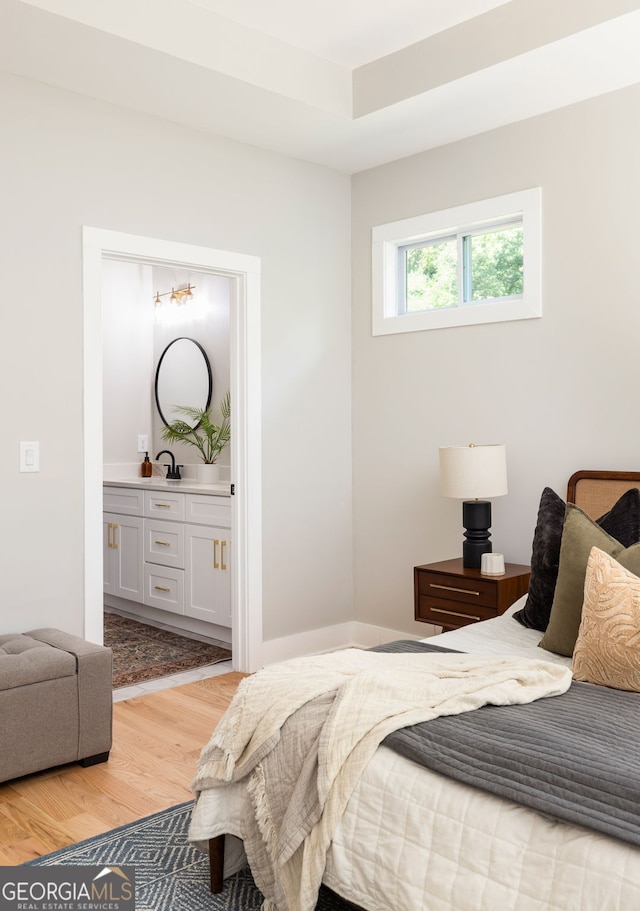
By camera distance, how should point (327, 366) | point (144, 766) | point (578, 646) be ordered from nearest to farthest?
point (578, 646)
point (144, 766)
point (327, 366)

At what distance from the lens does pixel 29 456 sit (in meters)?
3.30

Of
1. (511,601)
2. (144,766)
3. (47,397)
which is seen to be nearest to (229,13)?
(47,397)

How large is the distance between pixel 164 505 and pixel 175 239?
1.76 meters

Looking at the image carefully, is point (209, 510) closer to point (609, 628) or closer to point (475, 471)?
point (475, 471)

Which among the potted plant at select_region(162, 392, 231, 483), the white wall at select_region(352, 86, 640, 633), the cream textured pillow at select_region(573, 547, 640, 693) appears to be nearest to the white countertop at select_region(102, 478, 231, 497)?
the potted plant at select_region(162, 392, 231, 483)

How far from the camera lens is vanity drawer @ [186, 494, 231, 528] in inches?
175

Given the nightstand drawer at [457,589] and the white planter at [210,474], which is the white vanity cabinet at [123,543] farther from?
the nightstand drawer at [457,589]

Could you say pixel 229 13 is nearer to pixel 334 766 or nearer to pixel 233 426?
pixel 233 426

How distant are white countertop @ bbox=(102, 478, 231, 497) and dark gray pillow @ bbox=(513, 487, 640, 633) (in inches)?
78.4

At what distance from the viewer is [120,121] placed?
3592mm

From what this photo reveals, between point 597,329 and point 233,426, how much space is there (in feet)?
6.07

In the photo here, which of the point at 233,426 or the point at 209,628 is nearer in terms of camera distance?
the point at 233,426

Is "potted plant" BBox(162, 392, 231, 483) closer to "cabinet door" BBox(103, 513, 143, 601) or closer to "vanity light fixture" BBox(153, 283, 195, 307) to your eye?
"cabinet door" BBox(103, 513, 143, 601)

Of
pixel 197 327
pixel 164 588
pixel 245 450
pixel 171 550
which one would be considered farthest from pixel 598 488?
pixel 197 327
